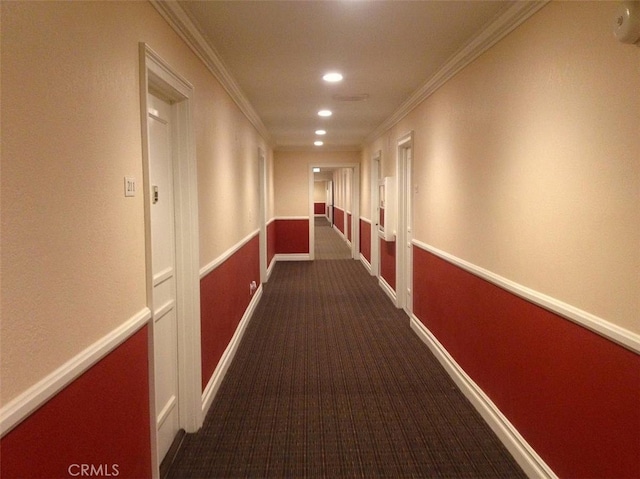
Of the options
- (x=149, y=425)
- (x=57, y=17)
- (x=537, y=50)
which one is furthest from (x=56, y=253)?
(x=537, y=50)

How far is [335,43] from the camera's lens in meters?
3.01

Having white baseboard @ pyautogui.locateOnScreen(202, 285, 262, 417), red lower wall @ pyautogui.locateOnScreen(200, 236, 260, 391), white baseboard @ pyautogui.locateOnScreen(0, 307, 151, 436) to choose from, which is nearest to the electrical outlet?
white baseboard @ pyautogui.locateOnScreen(0, 307, 151, 436)

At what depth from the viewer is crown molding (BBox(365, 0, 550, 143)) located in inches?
90.3

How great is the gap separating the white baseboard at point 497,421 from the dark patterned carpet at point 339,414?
0.05 m

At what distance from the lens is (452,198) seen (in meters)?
3.59

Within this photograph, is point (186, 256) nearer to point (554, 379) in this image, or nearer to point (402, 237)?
point (554, 379)

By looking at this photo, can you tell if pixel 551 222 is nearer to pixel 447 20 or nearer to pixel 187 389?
pixel 447 20

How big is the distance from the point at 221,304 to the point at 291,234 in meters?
6.29

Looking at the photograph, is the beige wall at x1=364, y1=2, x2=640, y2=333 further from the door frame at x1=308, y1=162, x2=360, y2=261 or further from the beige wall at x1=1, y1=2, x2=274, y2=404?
the door frame at x1=308, y1=162, x2=360, y2=261

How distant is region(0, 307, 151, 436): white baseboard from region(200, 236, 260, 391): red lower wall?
1.28 metres

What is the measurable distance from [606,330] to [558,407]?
1.89 feet

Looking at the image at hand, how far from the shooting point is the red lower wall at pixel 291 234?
9.90m

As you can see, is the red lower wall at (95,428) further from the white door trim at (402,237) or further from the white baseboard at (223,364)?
the white door trim at (402,237)

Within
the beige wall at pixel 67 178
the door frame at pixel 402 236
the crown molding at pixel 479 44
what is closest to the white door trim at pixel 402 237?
the door frame at pixel 402 236
